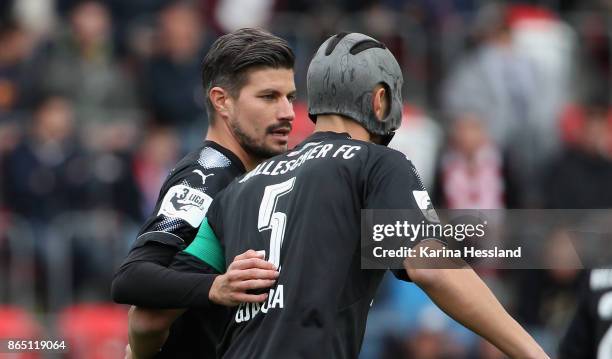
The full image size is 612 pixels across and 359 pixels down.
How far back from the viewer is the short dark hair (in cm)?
569

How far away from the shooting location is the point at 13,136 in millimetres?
11625

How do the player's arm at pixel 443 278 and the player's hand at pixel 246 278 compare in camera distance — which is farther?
the player's hand at pixel 246 278

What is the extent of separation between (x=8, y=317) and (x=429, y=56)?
17.2 ft

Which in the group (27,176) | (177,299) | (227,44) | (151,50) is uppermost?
(151,50)

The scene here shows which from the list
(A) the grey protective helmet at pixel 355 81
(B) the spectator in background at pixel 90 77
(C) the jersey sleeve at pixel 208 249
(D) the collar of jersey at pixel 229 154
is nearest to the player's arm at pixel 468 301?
(A) the grey protective helmet at pixel 355 81

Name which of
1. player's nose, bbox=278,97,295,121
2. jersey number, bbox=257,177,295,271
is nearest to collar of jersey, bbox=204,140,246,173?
player's nose, bbox=278,97,295,121

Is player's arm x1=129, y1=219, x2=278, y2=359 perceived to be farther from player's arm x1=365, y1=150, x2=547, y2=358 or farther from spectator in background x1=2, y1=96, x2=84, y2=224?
spectator in background x1=2, y1=96, x2=84, y2=224

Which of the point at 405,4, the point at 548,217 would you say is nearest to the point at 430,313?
the point at 548,217

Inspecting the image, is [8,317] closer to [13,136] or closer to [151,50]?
[13,136]

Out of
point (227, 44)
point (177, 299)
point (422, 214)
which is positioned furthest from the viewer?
Result: point (227, 44)

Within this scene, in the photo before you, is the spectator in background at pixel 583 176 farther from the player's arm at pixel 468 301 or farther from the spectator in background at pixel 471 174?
the player's arm at pixel 468 301

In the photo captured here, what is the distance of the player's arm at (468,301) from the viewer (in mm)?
4383

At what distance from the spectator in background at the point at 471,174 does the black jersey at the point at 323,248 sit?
23.2 ft

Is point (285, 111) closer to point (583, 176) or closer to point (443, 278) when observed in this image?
point (443, 278)
